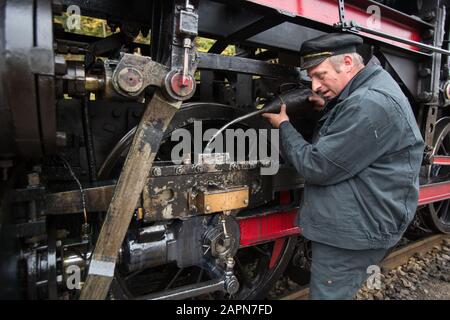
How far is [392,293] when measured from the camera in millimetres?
2803

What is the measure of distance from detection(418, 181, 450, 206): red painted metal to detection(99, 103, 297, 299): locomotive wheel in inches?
52.9

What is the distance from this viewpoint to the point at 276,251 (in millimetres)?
2346

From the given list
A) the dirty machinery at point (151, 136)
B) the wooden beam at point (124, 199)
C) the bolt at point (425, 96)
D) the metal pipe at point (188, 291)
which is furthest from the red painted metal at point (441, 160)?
the wooden beam at point (124, 199)

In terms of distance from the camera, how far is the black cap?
1.64m

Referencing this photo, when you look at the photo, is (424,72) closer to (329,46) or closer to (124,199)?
(329,46)

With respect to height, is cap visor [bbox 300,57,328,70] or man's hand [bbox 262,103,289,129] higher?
cap visor [bbox 300,57,328,70]

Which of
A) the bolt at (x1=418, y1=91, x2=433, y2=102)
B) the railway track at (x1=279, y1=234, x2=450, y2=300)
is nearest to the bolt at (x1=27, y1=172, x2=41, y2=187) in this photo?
the railway track at (x1=279, y1=234, x2=450, y2=300)

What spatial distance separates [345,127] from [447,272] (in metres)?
2.75

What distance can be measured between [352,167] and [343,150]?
0.34ft

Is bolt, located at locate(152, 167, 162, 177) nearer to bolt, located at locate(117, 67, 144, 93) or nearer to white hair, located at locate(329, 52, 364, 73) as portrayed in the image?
bolt, located at locate(117, 67, 144, 93)

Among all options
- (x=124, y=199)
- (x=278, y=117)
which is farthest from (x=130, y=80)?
(x=278, y=117)

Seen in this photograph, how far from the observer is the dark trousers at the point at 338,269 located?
165 cm
